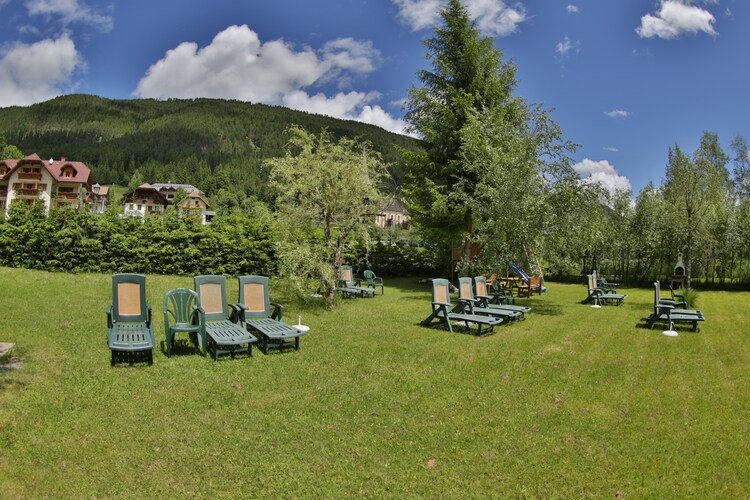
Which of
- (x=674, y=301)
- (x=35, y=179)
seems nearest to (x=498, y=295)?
(x=674, y=301)

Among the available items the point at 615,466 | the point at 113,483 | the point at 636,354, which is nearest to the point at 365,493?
the point at 113,483

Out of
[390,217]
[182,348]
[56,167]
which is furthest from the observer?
[56,167]

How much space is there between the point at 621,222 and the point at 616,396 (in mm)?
22022

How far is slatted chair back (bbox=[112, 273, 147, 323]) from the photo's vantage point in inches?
292

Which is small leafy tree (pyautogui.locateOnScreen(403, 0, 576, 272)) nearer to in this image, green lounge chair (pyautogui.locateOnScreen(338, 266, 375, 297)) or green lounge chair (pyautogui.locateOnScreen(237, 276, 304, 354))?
green lounge chair (pyautogui.locateOnScreen(338, 266, 375, 297))

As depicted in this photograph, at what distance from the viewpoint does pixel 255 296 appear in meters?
8.83

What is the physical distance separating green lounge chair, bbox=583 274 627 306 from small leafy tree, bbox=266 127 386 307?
301 inches

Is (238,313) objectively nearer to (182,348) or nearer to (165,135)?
(182,348)

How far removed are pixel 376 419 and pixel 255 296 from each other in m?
4.58

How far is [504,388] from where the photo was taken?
20.0 ft

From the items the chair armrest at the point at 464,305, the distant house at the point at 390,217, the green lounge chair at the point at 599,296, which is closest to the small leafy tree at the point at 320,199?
the distant house at the point at 390,217

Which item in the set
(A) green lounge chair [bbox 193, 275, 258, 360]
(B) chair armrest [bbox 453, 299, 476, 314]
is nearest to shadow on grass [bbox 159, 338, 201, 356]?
(A) green lounge chair [bbox 193, 275, 258, 360]

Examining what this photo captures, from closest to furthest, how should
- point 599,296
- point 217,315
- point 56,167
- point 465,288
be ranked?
1. point 217,315
2. point 465,288
3. point 599,296
4. point 56,167

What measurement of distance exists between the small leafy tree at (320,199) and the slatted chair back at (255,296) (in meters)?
2.16
